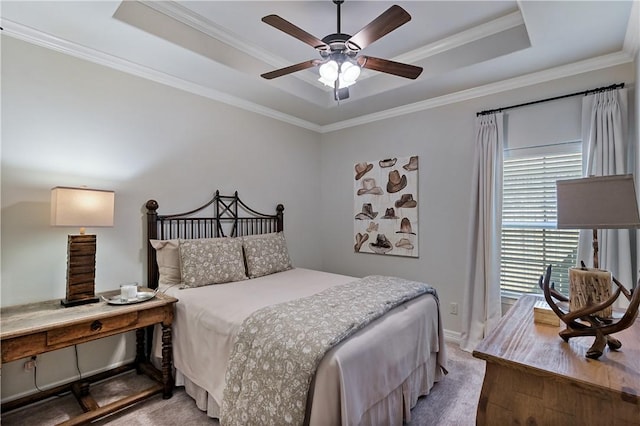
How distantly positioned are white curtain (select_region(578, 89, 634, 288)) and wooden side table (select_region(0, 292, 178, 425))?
3.35 m

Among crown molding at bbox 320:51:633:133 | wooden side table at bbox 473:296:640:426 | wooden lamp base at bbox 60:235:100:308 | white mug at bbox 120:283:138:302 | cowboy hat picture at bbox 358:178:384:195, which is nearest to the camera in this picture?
wooden side table at bbox 473:296:640:426

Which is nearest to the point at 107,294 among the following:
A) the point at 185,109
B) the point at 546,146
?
the point at 185,109

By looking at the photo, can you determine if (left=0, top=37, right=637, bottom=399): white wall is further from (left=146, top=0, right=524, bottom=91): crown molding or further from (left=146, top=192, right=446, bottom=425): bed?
(left=146, top=0, right=524, bottom=91): crown molding

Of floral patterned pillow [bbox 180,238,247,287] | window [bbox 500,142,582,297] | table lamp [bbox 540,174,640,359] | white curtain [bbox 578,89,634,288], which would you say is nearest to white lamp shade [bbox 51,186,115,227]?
floral patterned pillow [bbox 180,238,247,287]

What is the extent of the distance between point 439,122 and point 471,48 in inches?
35.0

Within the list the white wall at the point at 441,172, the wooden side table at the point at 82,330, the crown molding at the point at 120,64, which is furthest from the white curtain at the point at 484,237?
the wooden side table at the point at 82,330

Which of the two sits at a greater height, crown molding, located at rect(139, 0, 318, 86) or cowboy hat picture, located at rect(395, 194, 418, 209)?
crown molding, located at rect(139, 0, 318, 86)

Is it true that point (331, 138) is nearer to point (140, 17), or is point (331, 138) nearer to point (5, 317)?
point (140, 17)

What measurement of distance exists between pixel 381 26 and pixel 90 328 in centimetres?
249

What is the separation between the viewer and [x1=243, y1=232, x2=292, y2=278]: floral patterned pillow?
10.0ft

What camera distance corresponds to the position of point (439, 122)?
3.43 meters

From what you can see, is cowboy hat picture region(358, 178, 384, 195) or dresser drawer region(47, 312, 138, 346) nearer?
dresser drawer region(47, 312, 138, 346)

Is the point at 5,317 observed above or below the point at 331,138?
below

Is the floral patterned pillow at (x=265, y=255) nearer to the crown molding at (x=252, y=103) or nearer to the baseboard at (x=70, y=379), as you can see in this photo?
the baseboard at (x=70, y=379)
